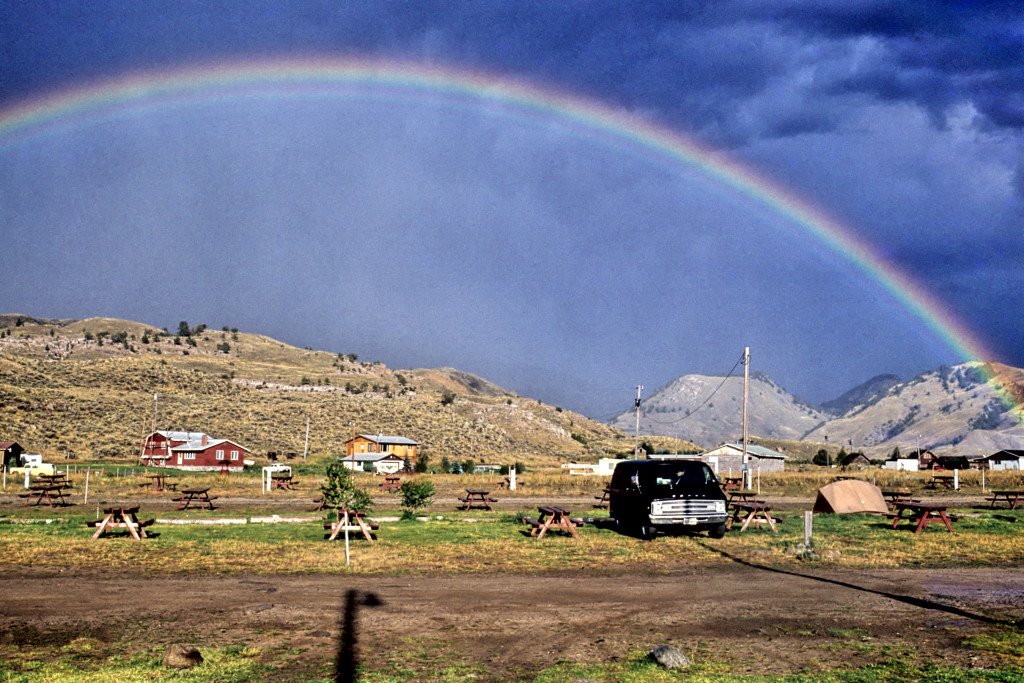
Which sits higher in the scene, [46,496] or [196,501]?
[46,496]

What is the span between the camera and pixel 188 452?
8225 centimetres

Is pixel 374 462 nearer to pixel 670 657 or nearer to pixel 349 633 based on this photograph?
pixel 349 633

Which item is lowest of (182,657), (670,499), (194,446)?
(182,657)

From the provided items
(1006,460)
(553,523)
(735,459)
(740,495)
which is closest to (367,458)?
(735,459)

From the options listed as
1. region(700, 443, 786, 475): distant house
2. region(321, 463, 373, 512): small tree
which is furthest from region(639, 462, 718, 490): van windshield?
region(700, 443, 786, 475): distant house

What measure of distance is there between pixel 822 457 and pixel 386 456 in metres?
64.1

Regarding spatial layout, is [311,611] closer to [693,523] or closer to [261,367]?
[693,523]

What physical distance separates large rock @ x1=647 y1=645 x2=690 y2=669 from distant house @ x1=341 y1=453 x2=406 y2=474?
74694mm

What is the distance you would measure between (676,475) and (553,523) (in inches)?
159

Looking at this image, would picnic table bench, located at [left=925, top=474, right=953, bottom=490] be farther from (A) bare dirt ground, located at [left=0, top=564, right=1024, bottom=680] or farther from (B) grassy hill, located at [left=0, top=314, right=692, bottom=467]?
(B) grassy hill, located at [left=0, top=314, right=692, bottom=467]

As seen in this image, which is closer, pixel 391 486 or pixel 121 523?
pixel 121 523

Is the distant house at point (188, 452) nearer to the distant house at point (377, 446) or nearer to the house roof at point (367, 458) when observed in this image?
the house roof at point (367, 458)

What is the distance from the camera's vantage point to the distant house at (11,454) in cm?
6954

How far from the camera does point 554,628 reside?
12.2 metres
